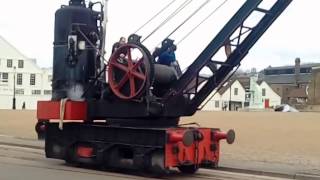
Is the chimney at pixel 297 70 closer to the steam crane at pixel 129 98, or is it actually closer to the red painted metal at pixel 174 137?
the steam crane at pixel 129 98

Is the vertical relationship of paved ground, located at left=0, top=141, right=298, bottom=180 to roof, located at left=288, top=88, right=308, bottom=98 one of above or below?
below

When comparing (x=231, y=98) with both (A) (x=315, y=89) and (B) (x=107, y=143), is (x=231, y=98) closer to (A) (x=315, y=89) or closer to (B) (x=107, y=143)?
(A) (x=315, y=89)

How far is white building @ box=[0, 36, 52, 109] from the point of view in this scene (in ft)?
305

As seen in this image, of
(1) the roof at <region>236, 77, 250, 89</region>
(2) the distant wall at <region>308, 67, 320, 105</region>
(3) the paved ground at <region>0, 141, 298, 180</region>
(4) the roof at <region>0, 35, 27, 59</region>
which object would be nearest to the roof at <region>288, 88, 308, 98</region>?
(1) the roof at <region>236, 77, 250, 89</region>

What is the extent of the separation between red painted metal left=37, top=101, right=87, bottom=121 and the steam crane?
2 cm

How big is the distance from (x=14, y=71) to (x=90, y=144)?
82.5 m

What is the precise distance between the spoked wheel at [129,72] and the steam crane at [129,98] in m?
0.02

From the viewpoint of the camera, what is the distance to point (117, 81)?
14016 mm

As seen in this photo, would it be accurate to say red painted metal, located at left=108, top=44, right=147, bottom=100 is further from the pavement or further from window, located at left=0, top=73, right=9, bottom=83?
window, located at left=0, top=73, right=9, bottom=83

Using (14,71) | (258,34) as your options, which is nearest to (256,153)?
(258,34)

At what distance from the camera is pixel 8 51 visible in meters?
94.4

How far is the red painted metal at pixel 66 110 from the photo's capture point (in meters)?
14.7

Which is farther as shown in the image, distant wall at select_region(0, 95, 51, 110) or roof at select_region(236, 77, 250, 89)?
roof at select_region(236, 77, 250, 89)

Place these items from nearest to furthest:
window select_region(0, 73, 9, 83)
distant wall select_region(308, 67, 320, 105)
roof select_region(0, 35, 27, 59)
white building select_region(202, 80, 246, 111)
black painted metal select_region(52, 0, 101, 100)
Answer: black painted metal select_region(52, 0, 101, 100) < window select_region(0, 73, 9, 83) < roof select_region(0, 35, 27, 59) < distant wall select_region(308, 67, 320, 105) < white building select_region(202, 80, 246, 111)
